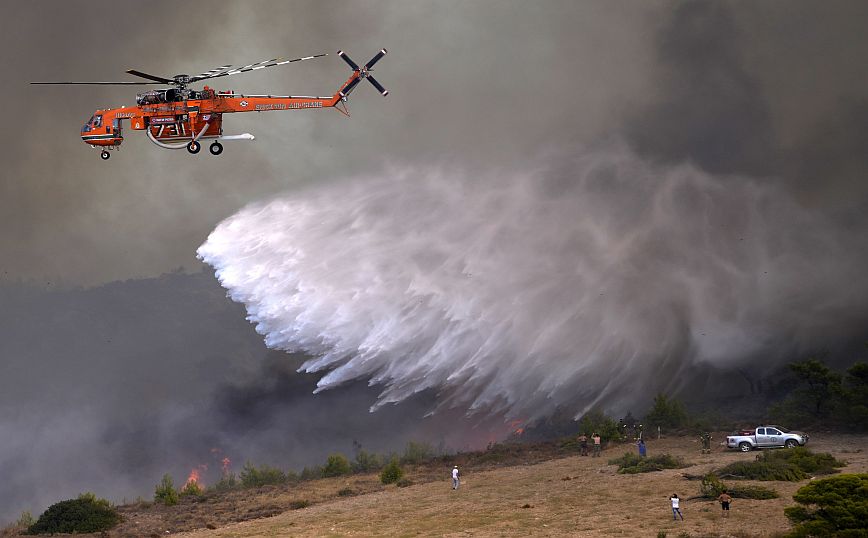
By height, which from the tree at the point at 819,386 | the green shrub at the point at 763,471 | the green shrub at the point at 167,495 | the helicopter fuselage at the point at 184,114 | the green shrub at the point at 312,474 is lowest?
the green shrub at the point at 763,471

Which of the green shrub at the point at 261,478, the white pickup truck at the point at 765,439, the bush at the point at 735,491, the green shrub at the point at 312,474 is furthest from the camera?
the green shrub at the point at 261,478

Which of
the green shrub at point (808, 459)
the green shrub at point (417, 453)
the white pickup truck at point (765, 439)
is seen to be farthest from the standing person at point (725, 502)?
the green shrub at point (417, 453)

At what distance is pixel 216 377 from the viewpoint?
140 metres

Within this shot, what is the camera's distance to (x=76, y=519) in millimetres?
55719

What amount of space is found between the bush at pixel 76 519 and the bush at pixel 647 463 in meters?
35.1

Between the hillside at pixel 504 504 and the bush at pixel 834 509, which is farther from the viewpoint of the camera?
the hillside at pixel 504 504

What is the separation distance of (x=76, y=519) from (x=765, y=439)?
48087 mm

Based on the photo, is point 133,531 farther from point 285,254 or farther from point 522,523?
point 285,254

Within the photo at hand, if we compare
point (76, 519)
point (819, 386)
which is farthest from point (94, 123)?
point (819, 386)

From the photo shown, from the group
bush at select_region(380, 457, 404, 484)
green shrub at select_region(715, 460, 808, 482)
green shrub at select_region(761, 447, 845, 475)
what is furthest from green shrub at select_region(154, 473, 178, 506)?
green shrub at select_region(761, 447, 845, 475)

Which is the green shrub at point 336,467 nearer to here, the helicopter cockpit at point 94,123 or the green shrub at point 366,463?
the green shrub at point 366,463

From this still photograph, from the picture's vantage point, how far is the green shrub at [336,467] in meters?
74.3

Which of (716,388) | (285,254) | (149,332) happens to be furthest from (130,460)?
(716,388)

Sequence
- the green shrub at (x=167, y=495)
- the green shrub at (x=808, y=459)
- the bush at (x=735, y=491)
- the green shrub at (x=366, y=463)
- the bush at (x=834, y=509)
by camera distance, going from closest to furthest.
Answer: the bush at (x=834, y=509)
the bush at (x=735, y=491)
the green shrub at (x=808, y=459)
the green shrub at (x=167, y=495)
the green shrub at (x=366, y=463)
